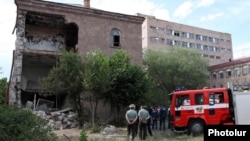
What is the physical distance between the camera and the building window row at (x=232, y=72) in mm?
51906

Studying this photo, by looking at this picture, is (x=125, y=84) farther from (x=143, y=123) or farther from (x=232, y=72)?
(x=232, y=72)

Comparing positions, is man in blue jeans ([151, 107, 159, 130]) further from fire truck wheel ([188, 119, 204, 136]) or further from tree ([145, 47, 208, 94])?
tree ([145, 47, 208, 94])

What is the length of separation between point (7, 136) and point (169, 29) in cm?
6413

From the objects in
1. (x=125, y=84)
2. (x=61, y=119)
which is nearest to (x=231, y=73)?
(x=125, y=84)

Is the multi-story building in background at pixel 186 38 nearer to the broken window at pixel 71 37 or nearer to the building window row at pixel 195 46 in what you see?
the building window row at pixel 195 46

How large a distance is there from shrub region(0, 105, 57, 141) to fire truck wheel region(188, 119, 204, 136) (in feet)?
26.8

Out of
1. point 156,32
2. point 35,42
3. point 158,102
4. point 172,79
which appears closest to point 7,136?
point 35,42

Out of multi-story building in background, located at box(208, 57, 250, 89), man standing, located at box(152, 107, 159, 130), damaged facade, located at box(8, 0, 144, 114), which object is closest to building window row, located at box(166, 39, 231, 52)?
multi-story building in background, located at box(208, 57, 250, 89)

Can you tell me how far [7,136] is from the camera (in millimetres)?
9719

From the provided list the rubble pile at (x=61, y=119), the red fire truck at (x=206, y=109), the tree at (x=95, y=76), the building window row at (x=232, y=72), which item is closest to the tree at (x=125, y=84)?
the tree at (x=95, y=76)

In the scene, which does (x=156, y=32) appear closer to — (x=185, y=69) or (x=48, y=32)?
(x=185, y=69)

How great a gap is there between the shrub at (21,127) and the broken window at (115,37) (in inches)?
740

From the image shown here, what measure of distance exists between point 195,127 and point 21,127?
31.4 ft

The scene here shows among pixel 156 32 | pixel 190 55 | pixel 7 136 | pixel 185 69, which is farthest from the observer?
pixel 156 32
